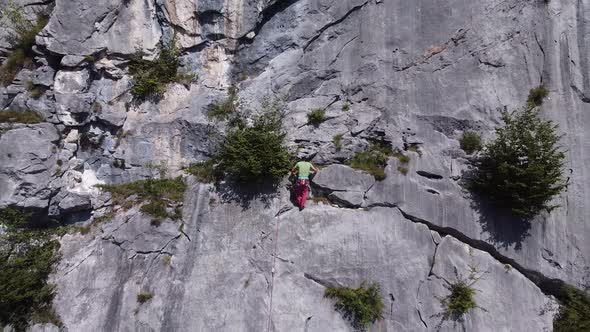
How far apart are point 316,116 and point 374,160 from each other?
1.74 meters

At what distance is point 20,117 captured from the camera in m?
8.30

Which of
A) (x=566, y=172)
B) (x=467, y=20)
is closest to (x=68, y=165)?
(x=467, y=20)

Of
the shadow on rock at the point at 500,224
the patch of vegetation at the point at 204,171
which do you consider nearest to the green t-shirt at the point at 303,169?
the patch of vegetation at the point at 204,171

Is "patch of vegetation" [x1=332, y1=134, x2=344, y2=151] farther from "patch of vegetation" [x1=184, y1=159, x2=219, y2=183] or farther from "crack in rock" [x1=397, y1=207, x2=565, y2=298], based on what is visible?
"patch of vegetation" [x1=184, y1=159, x2=219, y2=183]

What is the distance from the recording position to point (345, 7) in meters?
9.48

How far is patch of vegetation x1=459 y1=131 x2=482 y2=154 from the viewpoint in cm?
811

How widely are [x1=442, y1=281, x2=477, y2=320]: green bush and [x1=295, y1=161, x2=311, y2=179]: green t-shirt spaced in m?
3.78

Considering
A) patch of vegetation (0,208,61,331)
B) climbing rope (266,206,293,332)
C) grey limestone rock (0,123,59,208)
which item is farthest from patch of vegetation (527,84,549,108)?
patch of vegetation (0,208,61,331)

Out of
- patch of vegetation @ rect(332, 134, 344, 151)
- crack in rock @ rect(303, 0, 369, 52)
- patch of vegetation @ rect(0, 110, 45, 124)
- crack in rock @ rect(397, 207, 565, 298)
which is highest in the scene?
crack in rock @ rect(303, 0, 369, 52)

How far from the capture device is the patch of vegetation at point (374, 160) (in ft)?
26.8

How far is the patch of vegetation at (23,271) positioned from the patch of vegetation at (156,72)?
3.81 metres

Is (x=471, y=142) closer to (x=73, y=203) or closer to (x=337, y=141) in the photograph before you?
(x=337, y=141)

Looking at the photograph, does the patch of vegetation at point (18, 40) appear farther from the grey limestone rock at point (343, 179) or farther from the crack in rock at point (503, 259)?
the crack in rock at point (503, 259)

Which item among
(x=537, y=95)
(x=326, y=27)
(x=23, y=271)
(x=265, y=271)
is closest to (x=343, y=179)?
(x=265, y=271)
